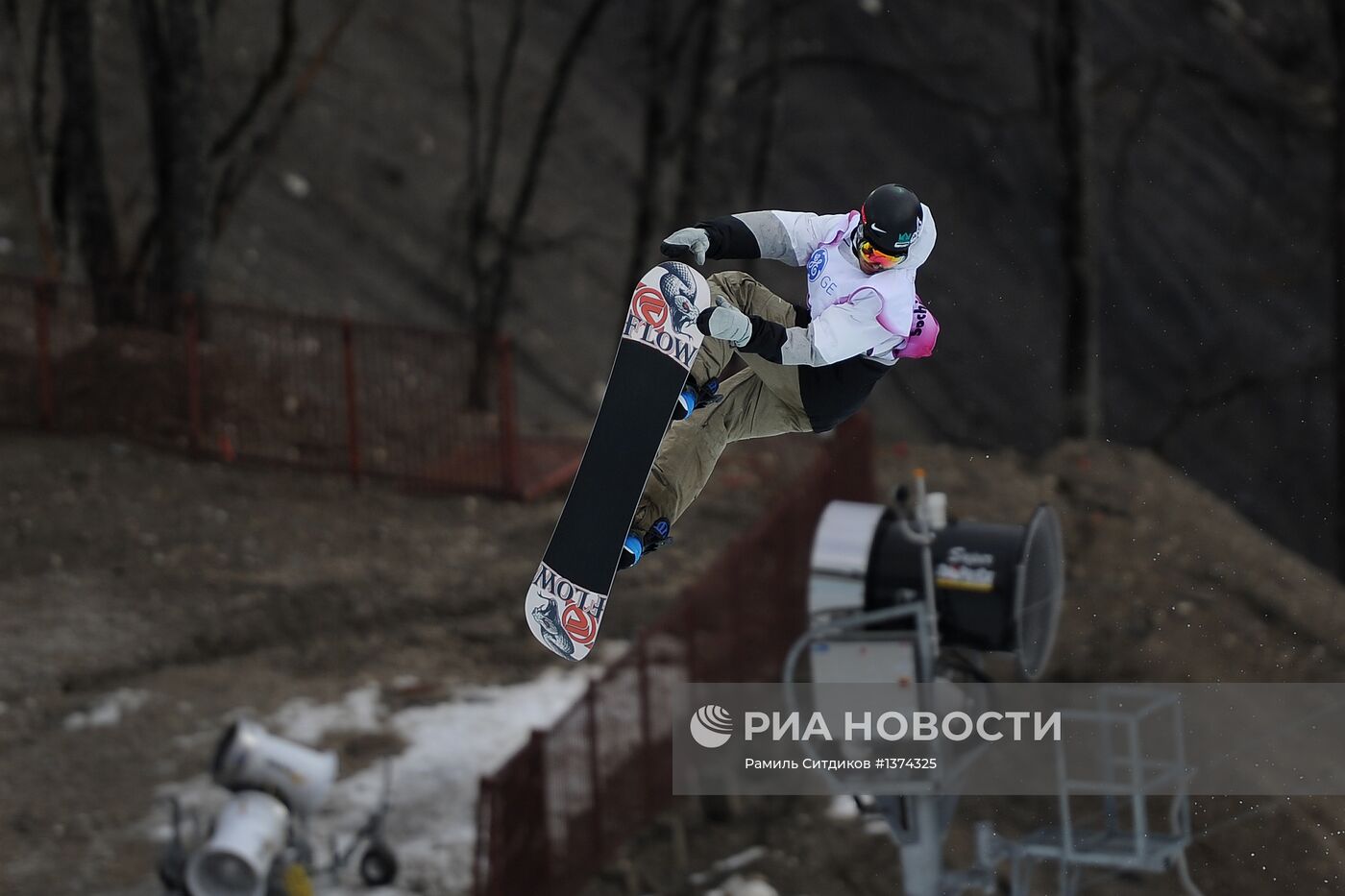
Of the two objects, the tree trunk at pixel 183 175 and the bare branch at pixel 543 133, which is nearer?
the tree trunk at pixel 183 175

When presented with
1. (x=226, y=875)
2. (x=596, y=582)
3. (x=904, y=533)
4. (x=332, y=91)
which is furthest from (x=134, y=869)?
(x=332, y=91)

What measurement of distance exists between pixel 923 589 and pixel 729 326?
5237mm

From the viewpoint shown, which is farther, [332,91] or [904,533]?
[332,91]

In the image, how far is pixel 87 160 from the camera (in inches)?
876

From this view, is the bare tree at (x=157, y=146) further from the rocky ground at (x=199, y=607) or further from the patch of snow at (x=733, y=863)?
the patch of snow at (x=733, y=863)

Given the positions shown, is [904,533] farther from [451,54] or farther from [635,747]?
[451,54]

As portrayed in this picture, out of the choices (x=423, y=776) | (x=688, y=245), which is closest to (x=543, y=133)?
(x=423, y=776)

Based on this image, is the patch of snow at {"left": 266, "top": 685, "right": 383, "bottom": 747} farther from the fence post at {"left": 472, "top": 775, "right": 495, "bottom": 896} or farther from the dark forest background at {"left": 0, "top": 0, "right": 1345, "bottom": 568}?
the dark forest background at {"left": 0, "top": 0, "right": 1345, "bottom": 568}

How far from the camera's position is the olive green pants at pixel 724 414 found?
5.75m

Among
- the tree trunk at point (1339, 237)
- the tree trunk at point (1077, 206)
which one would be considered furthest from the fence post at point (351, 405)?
the tree trunk at point (1339, 237)

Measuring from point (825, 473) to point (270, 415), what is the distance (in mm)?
7973

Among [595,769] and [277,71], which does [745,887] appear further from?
[277,71]

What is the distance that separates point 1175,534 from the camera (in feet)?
60.7

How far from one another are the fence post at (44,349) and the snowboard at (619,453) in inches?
678
